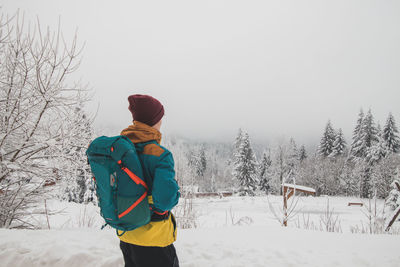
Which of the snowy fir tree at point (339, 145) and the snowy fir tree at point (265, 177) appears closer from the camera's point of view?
the snowy fir tree at point (339, 145)

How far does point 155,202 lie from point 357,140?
47.1 m

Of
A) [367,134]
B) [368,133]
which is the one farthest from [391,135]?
[367,134]

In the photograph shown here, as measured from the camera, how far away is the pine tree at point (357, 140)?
36.9m

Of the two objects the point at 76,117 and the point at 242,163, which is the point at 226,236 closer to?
the point at 76,117

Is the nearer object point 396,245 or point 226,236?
point 396,245

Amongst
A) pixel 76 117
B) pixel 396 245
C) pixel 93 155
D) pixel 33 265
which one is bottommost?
pixel 33 265

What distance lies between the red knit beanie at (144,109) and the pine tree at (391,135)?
4537cm

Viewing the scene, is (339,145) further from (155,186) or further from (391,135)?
(155,186)

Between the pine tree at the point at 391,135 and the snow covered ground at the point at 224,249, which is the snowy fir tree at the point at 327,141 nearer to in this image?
the pine tree at the point at 391,135

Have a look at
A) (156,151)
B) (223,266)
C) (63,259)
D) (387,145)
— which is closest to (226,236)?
(223,266)

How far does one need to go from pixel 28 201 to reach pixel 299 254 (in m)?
5.64

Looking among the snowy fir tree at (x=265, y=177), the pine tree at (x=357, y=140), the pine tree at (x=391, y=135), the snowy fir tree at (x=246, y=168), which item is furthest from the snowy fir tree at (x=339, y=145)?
the snowy fir tree at (x=246, y=168)

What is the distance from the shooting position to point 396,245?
113 inches

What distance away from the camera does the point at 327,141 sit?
4412 cm
